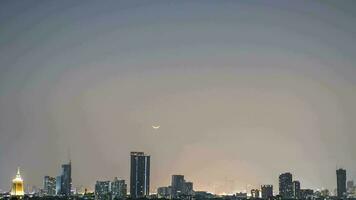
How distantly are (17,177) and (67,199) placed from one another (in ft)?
288

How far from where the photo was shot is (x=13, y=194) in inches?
4432

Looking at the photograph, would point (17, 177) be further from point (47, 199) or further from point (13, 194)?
point (47, 199)

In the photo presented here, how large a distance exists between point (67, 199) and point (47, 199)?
9.59 m

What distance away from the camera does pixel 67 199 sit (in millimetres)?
194500

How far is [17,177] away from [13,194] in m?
5.59

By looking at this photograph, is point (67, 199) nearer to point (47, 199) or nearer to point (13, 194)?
point (47, 199)

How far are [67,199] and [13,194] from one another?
8301cm

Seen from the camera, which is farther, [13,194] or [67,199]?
[67,199]

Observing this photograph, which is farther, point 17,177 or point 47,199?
point 47,199

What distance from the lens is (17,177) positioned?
355ft

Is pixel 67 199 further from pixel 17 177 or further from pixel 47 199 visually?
pixel 17 177

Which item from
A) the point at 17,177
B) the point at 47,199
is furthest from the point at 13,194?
the point at 47,199

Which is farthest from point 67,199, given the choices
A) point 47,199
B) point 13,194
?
point 13,194
